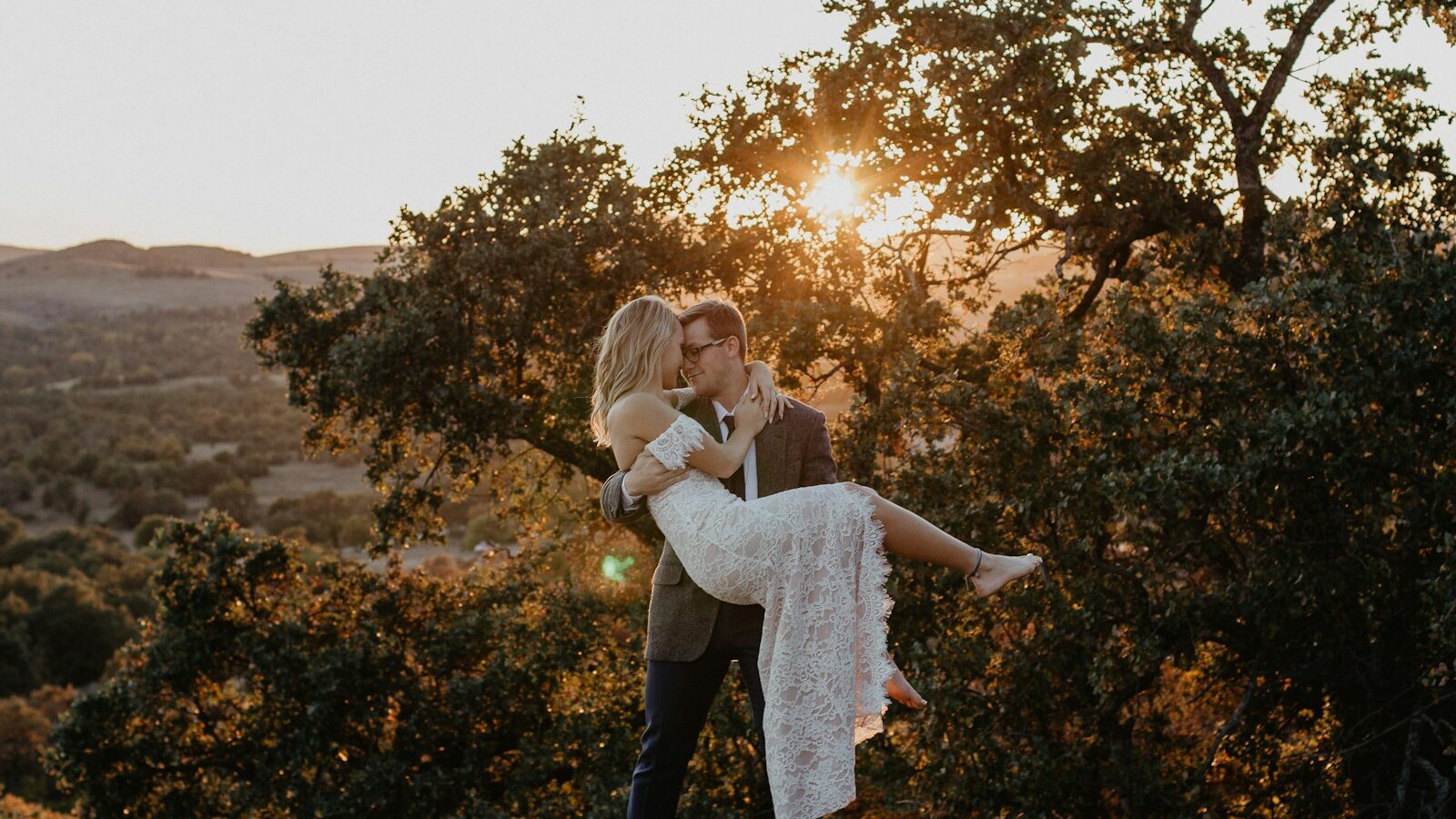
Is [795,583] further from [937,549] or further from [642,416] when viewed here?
[642,416]

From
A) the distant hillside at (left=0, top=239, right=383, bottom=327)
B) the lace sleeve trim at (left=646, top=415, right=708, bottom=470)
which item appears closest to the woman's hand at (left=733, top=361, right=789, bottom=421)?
the lace sleeve trim at (left=646, top=415, right=708, bottom=470)

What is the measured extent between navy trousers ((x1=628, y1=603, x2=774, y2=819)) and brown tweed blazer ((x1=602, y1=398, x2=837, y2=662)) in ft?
0.17

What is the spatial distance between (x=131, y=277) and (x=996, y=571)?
111474mm

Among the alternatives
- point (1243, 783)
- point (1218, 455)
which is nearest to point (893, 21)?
point (1218, 455)

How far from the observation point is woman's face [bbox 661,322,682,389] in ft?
13.3

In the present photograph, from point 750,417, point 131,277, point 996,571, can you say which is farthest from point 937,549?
point 131,277

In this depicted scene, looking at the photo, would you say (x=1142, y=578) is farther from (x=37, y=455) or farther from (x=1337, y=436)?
(x=37, y=455)

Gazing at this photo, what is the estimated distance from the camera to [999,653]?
758cm

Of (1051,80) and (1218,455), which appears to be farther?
(1051,80)

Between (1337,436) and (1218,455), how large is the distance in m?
0.60

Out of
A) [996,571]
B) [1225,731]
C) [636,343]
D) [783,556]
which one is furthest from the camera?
[1225,731]

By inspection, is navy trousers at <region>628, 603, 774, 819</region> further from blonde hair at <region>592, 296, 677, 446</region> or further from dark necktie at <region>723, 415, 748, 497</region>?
blonde hair at <region>592, 296, 677, 446</region>

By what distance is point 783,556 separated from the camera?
12.9 ft

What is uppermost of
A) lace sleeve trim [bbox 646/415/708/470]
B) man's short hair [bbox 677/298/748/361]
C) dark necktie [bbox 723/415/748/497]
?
man's short hair [bbox 677/298/748/361]
